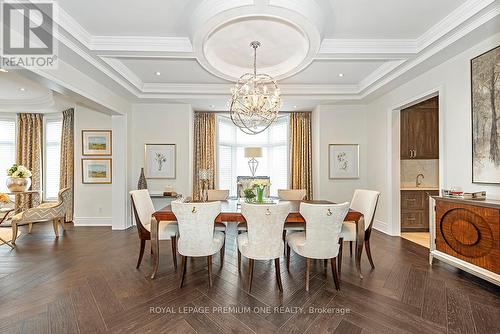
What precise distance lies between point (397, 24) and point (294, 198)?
2.92 metres

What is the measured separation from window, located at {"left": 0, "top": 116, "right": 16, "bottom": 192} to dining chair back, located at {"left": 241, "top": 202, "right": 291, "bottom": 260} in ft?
25.3

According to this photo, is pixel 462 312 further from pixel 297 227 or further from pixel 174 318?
pixel 174 318

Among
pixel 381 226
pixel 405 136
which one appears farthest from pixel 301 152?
pixel 381 226

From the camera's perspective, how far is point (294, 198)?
4.37m

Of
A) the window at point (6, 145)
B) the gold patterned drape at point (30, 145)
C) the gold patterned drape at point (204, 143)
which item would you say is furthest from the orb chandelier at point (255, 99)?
the window at point (6, 145)

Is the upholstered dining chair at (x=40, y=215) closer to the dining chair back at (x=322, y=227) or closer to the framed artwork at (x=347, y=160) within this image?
the dining chair back at (x=322, y=227)

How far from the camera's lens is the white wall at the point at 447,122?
3.12 metres

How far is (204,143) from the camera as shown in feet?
20.5

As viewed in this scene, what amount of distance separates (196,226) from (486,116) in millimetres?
3645

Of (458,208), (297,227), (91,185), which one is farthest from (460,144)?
(91,185)

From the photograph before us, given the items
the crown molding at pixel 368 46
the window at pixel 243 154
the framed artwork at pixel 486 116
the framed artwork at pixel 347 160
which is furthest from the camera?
the window at pixel 243 154

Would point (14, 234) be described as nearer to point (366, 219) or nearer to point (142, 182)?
point (142, 182)

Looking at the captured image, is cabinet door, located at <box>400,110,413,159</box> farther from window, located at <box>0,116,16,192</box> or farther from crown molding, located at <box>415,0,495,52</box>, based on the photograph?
window, located at <box>0,116,16,192</box>

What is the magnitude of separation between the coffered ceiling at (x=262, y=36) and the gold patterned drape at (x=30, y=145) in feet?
12.1
